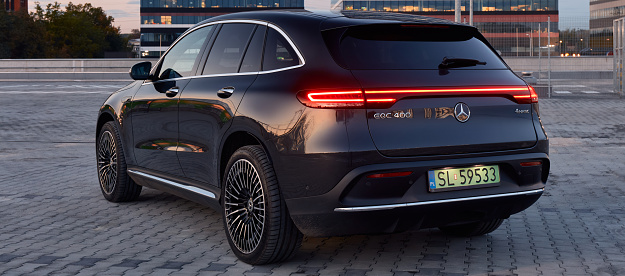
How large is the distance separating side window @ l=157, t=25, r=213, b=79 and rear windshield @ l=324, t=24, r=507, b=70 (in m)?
1.57

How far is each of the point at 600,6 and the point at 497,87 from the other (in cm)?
16616

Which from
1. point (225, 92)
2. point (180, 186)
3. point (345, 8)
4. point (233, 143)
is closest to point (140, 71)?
point (180, 186)

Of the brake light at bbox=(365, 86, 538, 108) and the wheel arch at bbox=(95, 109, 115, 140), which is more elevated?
the brake light at bbox=(365, 86, 538, 108)

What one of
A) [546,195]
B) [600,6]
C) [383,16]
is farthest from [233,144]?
[600,6]

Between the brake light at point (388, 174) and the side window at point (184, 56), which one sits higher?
the side window at point (184, 56)

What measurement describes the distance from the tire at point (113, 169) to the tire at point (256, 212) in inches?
90.2

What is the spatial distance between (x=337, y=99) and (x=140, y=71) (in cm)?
274

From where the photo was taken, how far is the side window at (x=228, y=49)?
578cm

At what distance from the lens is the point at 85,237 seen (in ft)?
20.5

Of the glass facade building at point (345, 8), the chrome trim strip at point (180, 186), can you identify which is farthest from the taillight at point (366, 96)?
the glass facade building at point (345, 8)

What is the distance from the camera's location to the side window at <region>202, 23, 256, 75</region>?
19.0 feet

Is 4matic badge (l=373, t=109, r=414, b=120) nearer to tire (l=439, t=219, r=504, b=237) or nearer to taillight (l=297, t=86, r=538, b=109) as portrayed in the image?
taillight (l=297, t=86, r=538, b=109)

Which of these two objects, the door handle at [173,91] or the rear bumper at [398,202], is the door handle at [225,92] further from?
the rear bumper at [398,202]

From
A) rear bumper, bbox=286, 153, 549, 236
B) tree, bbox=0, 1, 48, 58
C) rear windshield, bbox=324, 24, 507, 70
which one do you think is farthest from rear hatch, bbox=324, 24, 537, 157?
tree, bbox=0, 1, 48, 58
